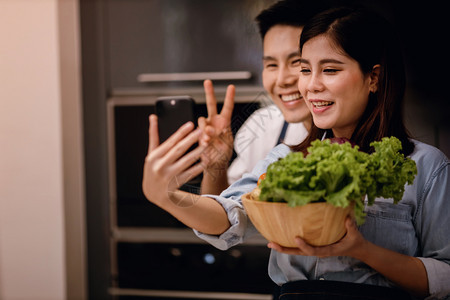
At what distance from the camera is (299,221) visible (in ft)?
1.90

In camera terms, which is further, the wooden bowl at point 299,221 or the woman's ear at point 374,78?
the woman's ear at point 374,78

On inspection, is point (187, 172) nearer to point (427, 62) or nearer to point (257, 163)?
point (257, 163)

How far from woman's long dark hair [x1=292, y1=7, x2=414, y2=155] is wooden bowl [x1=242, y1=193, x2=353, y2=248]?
0.50ft

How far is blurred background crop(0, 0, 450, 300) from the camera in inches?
51.1

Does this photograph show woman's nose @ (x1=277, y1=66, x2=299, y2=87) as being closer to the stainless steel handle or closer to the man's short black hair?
the man's short black hair

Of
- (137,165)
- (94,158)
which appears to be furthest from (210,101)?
(94,158)

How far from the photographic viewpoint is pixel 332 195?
0.56 meters

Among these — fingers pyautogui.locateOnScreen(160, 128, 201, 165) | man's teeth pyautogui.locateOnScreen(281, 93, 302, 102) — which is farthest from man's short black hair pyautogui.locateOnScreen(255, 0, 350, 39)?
fingers pyautogui.locateOnScreen(160, 128, 201, 165)

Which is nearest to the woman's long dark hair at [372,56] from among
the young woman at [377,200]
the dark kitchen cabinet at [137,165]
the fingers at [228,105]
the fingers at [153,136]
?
the young woman at [377,200]

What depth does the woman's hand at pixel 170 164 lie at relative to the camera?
65 cm

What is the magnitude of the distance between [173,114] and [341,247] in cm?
33

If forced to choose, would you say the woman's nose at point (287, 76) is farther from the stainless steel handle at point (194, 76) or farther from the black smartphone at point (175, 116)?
the stainless steel handle at point (194, 76)

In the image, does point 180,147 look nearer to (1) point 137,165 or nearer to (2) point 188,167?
(2) point 188,167

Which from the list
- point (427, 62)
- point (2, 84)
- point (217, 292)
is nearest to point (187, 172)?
point (427, 62)
